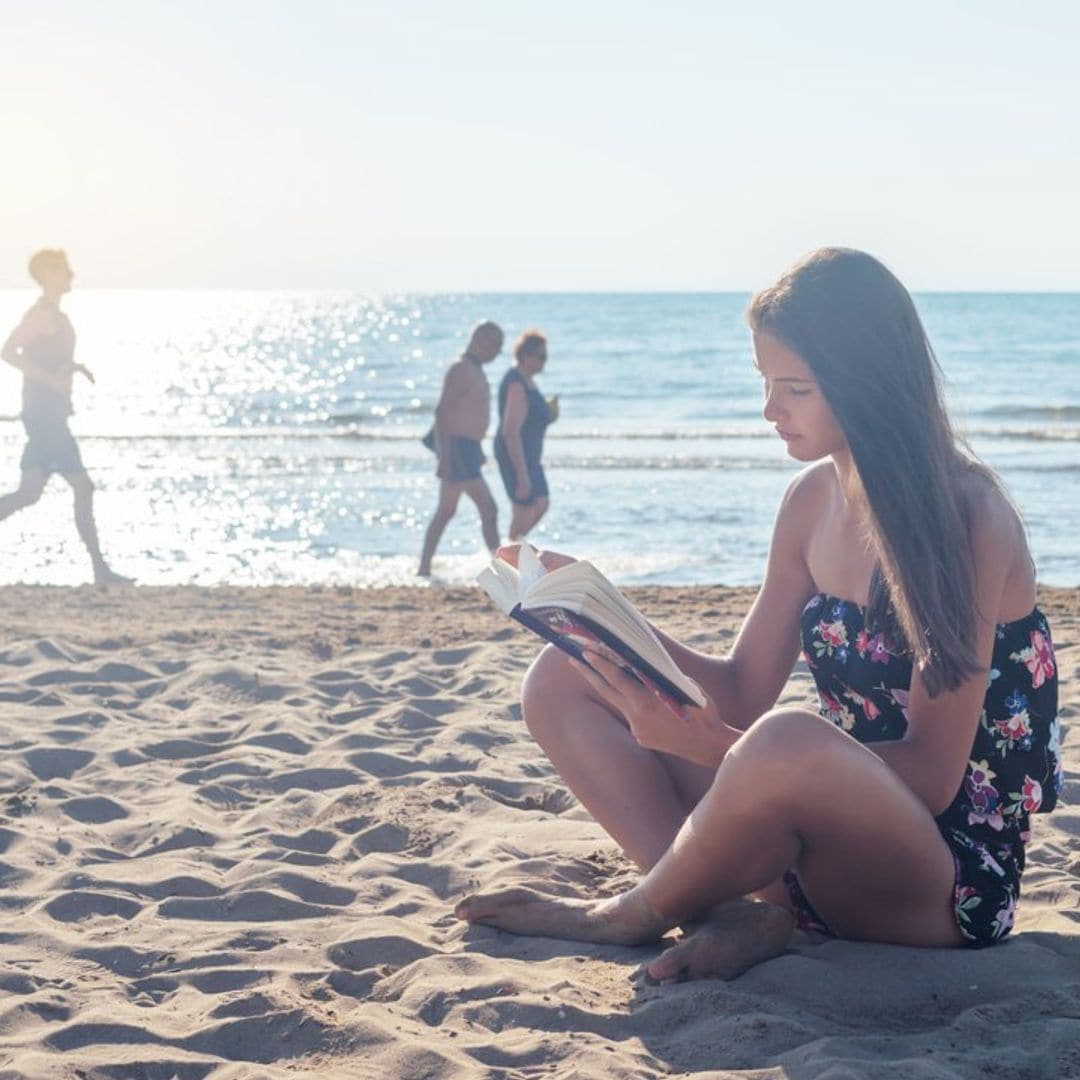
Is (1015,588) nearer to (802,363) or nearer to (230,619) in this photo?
(802,363)

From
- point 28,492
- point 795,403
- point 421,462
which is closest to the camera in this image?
point 795,403

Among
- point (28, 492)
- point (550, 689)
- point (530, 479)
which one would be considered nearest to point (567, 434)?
point (530, 479)

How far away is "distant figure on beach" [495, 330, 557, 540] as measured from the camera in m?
10.0

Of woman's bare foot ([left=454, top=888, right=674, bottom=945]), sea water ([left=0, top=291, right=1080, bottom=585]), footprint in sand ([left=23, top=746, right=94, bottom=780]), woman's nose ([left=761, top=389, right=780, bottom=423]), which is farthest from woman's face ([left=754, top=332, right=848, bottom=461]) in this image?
footprint in sand ([left=23, top=746, right=94, bottom=780])

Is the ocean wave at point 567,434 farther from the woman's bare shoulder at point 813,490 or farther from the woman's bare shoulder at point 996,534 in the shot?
the woman's bare shoulder at point 996,534

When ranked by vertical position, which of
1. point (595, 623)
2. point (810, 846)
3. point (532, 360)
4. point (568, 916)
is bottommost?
point (568, 916)

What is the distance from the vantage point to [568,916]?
3266 millimetres

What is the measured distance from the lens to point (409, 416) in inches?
1066

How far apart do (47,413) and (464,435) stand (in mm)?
2585

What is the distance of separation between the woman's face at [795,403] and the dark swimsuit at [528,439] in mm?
7248

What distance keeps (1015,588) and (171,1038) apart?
1710 mm

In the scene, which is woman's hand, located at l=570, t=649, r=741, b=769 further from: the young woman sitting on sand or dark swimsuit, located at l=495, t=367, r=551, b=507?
dark swimsuit, located at l=495, t=367, r=551, b=507

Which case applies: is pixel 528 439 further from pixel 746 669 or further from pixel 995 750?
pixel 995 750

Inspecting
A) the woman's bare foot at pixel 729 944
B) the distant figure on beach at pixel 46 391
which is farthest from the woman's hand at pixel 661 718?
the distant figure on beach at pixel 46 391
